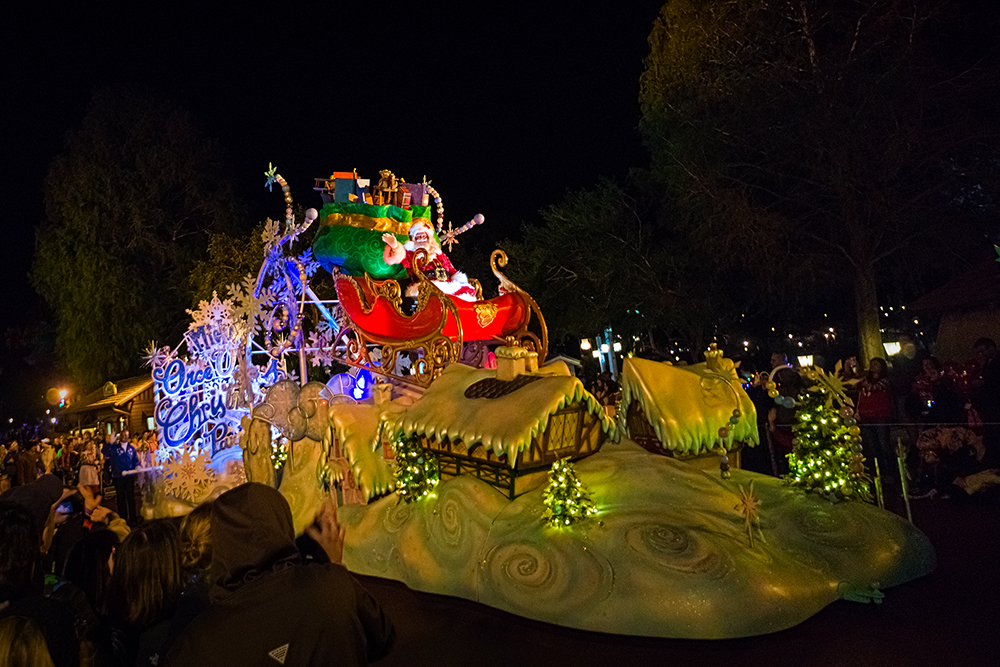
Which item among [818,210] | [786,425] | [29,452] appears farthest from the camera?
[818,210]

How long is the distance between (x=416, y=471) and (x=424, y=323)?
3430 mm

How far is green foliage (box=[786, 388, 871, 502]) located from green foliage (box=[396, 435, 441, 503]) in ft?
11.7

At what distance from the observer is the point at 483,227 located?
3030 cm

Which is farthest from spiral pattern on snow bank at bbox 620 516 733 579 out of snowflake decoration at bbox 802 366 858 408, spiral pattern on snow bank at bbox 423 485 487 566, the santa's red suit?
the santa's red suit

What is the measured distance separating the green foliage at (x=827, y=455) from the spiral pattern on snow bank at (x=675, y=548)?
1650mm

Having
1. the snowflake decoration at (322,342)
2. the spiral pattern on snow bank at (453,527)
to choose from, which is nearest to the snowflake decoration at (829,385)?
the spiral pattern on snow bank at (453,527)

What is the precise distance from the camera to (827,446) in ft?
20.8

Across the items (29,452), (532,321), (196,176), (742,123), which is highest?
(196,176)

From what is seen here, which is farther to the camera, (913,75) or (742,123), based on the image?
(742,123)

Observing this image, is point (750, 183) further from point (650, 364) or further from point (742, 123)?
point (650, 364)

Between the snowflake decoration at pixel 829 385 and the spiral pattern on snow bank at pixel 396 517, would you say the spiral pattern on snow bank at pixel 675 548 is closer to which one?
the snowflake decoration at pixel 829 385

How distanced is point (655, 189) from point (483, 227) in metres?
12.3

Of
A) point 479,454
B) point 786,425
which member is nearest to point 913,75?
point 786,425

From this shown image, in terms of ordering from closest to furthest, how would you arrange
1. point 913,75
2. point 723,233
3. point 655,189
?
point 913,75 < point 723,233 < point 655,189
